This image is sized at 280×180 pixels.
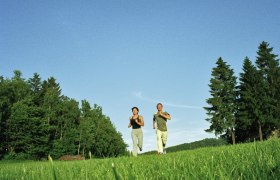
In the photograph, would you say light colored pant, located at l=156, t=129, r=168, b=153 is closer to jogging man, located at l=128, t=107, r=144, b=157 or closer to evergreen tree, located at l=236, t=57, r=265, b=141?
jogging man, located at l=128, t=107, r=144, b=157

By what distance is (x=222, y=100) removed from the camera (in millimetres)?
64062

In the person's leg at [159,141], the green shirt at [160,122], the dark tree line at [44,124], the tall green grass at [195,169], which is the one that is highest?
the dark tree line at [44,124]

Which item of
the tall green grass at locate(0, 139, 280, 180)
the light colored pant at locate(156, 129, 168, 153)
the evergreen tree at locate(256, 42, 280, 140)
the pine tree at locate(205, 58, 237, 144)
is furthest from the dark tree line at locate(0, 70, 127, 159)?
the tall green grass at locate(0, 139, 280, 180)

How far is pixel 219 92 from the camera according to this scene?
210 feet

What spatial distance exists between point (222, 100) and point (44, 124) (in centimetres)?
3795

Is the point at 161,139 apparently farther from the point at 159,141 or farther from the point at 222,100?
the point at 222,100

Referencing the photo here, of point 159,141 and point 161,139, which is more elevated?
point 161,139

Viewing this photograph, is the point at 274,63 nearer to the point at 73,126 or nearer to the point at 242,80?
the point at 242,80

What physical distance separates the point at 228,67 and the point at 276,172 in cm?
6562

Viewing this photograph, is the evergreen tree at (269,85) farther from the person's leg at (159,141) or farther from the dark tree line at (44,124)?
the person's leg at (159,141)

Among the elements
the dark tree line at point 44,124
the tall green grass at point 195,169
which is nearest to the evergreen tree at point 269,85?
the dark tree line at point 44,124

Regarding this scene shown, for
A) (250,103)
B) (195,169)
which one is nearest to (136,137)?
(195,169)

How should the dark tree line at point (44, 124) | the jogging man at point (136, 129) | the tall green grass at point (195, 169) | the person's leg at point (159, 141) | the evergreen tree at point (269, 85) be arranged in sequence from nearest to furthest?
the tall green grass at point (195, 169) < the jogging man at point (136, 129) < the person's leg at point (159, 141) < the evergreen tree at point (269, 85) < the dark tree line at point (44, 124)

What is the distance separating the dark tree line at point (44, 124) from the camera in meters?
66.4
